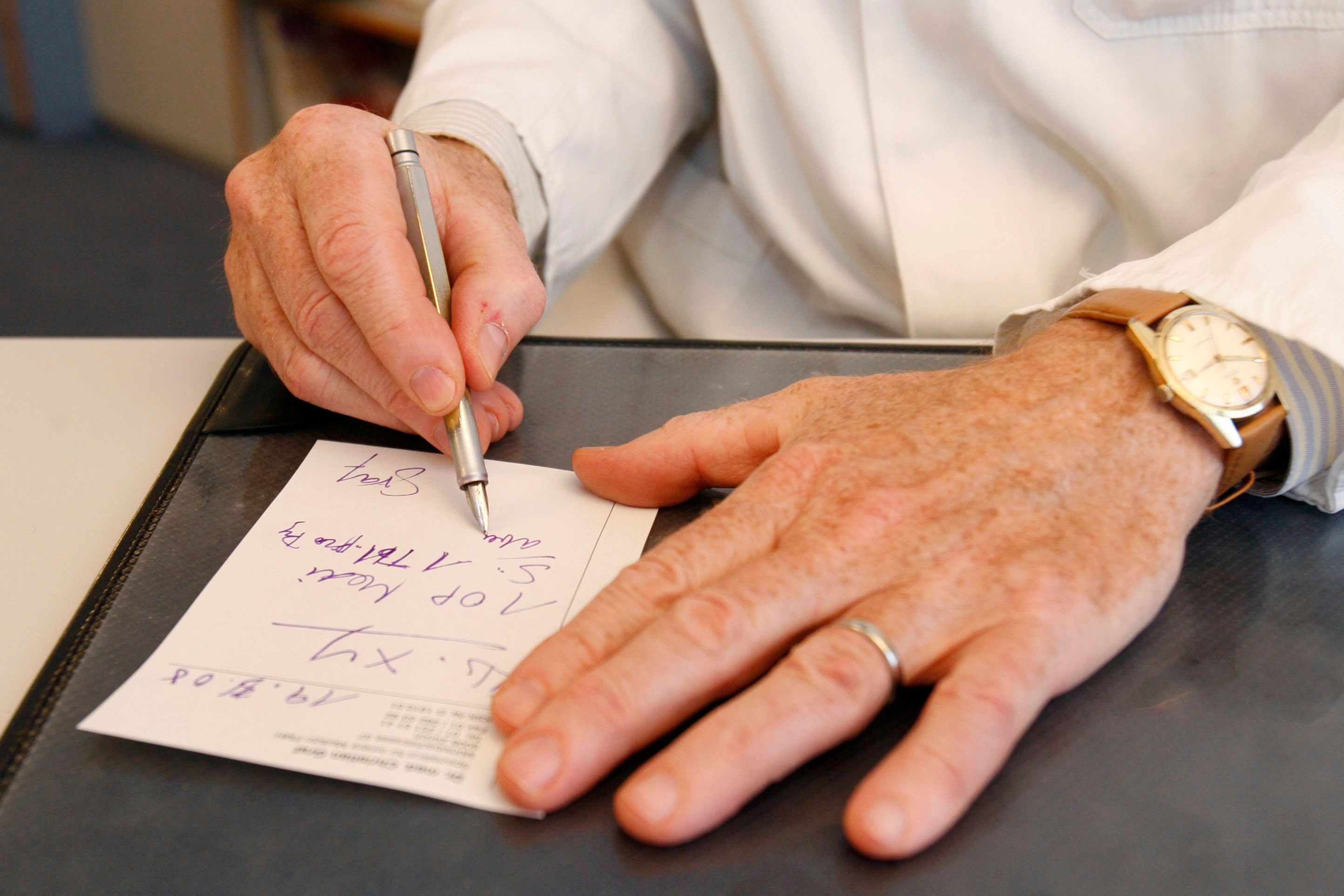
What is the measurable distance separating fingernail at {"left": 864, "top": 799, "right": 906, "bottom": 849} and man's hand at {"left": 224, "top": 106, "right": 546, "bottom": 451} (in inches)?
12.9

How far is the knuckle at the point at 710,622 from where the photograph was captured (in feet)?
1.40

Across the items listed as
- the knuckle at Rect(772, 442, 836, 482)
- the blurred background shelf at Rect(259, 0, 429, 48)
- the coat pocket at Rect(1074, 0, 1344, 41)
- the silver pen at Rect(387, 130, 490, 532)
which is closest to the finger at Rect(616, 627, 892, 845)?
the knuckle at Rect(772, 442, 836, 482)

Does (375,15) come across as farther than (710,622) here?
Yes

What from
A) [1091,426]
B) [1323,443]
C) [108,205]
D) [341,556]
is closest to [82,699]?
[341,556]

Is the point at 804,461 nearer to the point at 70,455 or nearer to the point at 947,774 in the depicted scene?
the point at 947,774

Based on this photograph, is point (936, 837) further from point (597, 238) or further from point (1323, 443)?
point (597, 238)

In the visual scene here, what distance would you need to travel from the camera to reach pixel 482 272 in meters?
0.62

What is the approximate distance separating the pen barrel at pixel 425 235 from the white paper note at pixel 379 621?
0.15ft

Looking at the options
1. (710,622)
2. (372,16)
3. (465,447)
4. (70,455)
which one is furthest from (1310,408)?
(372,16)

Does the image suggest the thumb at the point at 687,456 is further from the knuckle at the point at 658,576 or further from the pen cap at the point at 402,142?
the pen cap at the point at 402,142

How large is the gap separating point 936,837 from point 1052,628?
0.37 ft

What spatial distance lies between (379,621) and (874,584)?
248mm

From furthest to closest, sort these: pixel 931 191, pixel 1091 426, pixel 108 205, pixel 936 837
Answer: pixel 108 205, pixel 931 191, pixel 1091 426, pixel 936 837

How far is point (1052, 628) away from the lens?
17.3 inches
